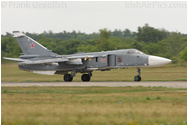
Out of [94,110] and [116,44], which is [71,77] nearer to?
[94,110]

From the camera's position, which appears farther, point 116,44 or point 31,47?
point 116,44

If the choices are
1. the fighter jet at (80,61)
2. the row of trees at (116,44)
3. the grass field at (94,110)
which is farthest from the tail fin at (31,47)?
the row of trees at (116,44)

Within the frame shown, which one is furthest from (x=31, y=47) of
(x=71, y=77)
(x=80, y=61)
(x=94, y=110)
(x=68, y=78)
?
(x=94, y=110)

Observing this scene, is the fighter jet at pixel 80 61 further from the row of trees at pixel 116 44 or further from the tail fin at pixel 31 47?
the row of trees at pixel 116 44

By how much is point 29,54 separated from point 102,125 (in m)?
19.4

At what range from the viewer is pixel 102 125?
9812mm

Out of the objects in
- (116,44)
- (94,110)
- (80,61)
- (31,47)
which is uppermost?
(116,44)

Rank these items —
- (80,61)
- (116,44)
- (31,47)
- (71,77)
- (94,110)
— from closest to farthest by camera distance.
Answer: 1. (94,110)
2. (80,61)
3. (71,77)
4. (31,47)
5. (116,44)

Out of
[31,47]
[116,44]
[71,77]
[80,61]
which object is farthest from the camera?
[116,44]

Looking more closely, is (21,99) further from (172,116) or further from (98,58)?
(98,58)

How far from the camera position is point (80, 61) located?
26438 mm

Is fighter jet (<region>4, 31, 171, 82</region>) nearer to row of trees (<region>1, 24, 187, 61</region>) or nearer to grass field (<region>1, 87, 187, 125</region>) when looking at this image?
grass field (<region>1, 87, 187, 125</region>)

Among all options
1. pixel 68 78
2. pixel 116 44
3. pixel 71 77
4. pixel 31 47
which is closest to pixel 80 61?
pixel 71 77

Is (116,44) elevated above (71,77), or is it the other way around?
(116,44)
